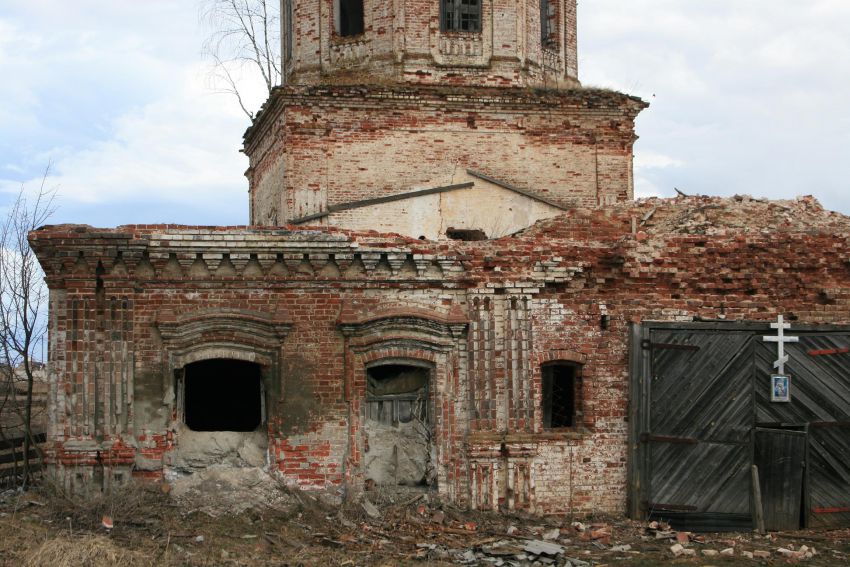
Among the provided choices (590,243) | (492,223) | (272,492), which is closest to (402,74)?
(492,223)

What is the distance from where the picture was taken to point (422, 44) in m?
16.5

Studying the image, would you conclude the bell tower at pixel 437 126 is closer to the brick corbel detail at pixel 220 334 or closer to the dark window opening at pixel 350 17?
the dark window opening at pixel 350 17

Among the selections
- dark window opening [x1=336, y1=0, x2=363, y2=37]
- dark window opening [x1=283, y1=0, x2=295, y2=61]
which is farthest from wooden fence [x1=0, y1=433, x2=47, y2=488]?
dark window opening [x1=336, y1=0, x2=363, y2=37]

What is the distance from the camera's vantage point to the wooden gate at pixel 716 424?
12.0m

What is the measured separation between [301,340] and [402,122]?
19.6ft

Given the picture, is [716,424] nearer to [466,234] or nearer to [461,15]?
[466,234]

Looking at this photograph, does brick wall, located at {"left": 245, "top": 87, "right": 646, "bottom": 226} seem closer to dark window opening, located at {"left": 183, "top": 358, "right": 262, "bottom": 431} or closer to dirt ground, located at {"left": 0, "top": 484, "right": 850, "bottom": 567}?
dark window opening, located at {"left": 183, "top": 358, "right": 262, "bottom": 431}

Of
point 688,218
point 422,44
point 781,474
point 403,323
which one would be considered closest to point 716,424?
point 781,474

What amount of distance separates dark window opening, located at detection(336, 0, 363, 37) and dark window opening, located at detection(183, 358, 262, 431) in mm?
6862

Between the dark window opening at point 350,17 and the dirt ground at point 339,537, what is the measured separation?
917cm

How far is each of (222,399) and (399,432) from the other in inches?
134

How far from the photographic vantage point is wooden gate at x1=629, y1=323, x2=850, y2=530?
39.2 ft

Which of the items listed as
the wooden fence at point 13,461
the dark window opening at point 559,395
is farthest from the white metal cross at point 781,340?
the wooden fence at point 13,461

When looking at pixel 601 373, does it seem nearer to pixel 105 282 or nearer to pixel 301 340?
pixel 301 340
